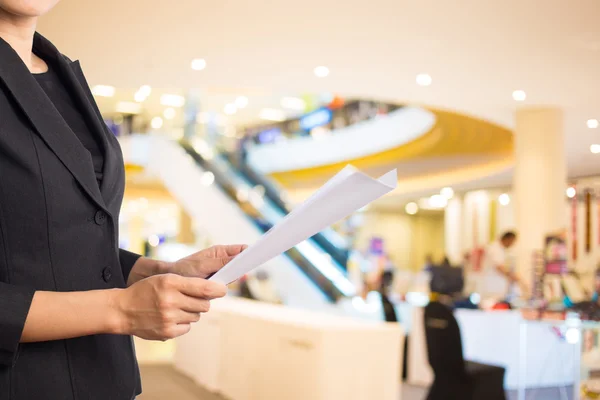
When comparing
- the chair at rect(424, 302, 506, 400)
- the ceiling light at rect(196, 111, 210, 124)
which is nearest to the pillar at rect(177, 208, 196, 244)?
the ceiling light at rect(196, 111, 210, 124)

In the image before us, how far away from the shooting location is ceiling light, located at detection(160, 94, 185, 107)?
20.7m

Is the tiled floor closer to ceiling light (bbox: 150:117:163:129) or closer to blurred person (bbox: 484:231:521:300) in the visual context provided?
blurred person (bbox: 484:231:521:300)

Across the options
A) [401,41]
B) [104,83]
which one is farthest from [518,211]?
[104,83]

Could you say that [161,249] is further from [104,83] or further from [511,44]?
[511,44]

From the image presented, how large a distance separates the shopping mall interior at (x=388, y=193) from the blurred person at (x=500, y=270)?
3cm

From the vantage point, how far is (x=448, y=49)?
788 centimetres

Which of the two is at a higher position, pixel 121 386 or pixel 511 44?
pixel 511 44

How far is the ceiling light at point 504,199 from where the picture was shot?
62.1 ft

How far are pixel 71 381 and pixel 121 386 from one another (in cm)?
8

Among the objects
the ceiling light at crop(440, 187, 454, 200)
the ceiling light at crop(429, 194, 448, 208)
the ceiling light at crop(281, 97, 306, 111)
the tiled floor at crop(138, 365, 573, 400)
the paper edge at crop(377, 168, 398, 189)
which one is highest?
the ceiling light at crop(281, 97, 306, 111)

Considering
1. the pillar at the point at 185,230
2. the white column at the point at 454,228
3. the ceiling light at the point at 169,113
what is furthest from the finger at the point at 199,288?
the pillar at the point at 185,230

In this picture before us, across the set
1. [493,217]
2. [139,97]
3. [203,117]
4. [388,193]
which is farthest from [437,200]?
[388,193]

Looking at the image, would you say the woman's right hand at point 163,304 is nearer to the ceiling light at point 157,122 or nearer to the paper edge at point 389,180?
the paper edge at point 389,180

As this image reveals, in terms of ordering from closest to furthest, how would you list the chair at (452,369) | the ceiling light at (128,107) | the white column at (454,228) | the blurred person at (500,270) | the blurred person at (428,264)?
the chair at (452,369) < the blurred person at (500,270) < the blurred person at (428,264) < the white column at (454,228) < the ceiling light at (128,107)
